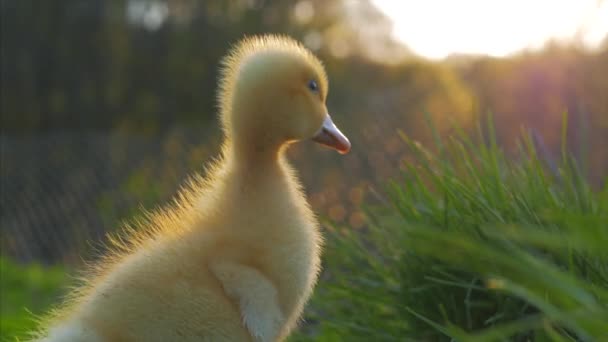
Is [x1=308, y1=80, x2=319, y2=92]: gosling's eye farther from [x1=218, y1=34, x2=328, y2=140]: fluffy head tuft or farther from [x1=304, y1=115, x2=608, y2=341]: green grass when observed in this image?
[x1=304, y1=115, x2=608, y2=341]: green grass

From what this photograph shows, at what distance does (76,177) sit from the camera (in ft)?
19.7

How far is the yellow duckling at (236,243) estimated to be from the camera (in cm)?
140

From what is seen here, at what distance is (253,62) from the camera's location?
5.39 ft

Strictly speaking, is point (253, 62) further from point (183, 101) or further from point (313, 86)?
point (183, 101)

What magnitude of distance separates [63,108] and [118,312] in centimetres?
746

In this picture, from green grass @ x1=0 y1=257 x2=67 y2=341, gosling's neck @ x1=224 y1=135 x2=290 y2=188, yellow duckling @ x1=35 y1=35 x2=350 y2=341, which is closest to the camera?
yellow duckling @ x1=35 y1=35 x2=350 y2=341

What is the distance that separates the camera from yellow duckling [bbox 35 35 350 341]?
4.59ft

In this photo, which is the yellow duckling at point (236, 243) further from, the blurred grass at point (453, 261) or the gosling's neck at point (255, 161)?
the blurred grass at point (453, 261)

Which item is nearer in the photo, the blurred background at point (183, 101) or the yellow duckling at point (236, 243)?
the yellow duckling at point (236, 243)

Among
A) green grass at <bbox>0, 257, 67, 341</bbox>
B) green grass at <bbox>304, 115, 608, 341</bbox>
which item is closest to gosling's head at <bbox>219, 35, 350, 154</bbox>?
green grass at <bbox>304, 115, 608, 341</bbox>

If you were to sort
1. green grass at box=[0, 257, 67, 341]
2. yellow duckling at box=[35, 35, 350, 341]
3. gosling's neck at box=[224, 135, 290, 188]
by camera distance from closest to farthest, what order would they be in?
yellow duckling at box=[35, 35, 350, 341]
gosling's neck at box=[224, 135, 290, 188]
green grass at box=[0, 257, 67, 341]

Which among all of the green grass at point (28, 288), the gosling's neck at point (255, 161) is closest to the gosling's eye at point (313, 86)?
the gosling's neck at point (255, 161)

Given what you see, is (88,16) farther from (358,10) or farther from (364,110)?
(364,110)

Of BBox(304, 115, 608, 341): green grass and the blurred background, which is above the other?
BBox(304, 115, 608, 341): green grass
